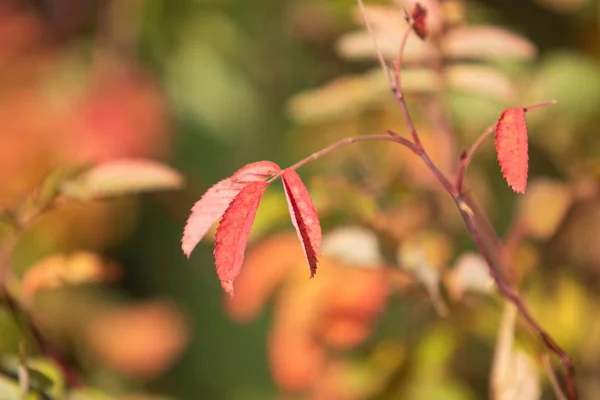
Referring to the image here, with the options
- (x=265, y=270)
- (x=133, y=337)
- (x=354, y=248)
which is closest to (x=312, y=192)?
(x=354, y=248)

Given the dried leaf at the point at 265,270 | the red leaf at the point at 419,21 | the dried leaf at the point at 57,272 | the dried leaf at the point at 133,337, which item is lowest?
the dried leaf at the point at 133,337

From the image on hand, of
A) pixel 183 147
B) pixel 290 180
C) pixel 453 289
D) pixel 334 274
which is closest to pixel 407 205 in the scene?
pixel 334 274

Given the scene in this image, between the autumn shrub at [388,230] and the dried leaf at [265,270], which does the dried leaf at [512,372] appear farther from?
the dried leaf at [265,270]

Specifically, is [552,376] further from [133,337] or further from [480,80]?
[133,337]

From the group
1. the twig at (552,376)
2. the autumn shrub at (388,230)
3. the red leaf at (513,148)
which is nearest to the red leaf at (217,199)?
the autumn shrub at (388,230)

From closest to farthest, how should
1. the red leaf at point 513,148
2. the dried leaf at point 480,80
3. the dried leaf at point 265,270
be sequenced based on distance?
the red leaf at point 513,148 → the dried leaf at point 480,80 → the dried leaf at point 265,270

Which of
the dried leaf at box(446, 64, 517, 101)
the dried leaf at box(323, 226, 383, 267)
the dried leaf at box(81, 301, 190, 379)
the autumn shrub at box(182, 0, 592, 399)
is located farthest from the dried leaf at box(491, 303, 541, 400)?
the dried leaf at box(81, 301, 190, 379)

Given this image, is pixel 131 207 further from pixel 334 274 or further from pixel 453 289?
pixel 453 289
